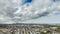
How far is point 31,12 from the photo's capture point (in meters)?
3.65

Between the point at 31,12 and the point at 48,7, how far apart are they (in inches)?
16.8

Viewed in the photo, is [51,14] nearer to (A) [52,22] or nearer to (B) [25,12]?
(A) [52,22]

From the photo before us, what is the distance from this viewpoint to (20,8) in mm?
3594

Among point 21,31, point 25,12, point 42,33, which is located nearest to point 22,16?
point 25,12

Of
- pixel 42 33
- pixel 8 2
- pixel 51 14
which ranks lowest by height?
pixel 42 33

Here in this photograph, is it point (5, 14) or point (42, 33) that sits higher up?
point (5, 14)

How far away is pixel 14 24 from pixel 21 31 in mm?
227

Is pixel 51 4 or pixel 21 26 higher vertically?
pixel 51 4

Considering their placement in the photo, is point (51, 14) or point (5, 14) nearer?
point (5, 14)

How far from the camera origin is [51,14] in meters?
3.78

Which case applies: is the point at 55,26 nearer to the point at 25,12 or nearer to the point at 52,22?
the point at 52,22

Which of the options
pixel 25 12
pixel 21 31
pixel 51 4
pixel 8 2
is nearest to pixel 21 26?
pixel 21 31

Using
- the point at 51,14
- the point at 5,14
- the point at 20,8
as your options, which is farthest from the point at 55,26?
the point at 5,14

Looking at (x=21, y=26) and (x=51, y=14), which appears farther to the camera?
(x=51, y=14)
